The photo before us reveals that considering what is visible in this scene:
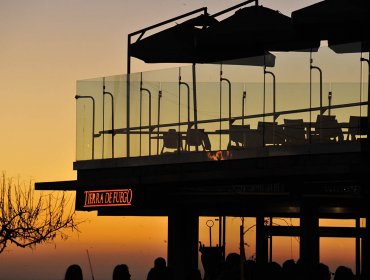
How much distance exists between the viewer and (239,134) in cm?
2534

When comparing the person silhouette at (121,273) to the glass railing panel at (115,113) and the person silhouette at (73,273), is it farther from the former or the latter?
the glass railing panel at (115,113)

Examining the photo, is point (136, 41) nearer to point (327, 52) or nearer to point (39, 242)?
point (327, 52)

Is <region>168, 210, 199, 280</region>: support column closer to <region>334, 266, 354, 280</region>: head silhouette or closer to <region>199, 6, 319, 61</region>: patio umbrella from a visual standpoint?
<region>199, 6, 319, 61</region>: patio umbrella

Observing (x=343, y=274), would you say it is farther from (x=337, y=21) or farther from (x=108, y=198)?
(x=108, y=198)

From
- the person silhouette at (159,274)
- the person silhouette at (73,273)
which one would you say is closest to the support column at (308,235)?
the person silhouette at (159,274)

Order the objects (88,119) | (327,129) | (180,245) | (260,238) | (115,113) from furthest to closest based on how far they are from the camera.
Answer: (260,238) → (180,245) → (88,119) → (115,113) → (327,129)

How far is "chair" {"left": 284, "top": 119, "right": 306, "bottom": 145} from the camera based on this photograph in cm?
2369

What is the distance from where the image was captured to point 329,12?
21.7 metres

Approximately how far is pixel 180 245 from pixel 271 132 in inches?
232

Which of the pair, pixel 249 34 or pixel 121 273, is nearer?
pixel 121 273

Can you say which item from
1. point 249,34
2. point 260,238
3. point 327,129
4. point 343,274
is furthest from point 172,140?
point 260,238

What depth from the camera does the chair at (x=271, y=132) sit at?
79.8ft

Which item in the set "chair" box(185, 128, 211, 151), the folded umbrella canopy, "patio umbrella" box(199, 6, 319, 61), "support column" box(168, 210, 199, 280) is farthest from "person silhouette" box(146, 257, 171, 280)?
the folded umbrella canopy

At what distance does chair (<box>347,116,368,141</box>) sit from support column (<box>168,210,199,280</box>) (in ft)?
25.3
